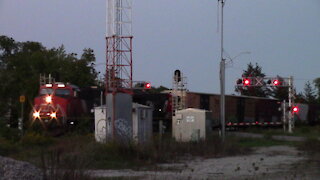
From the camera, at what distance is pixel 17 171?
38.9 ft

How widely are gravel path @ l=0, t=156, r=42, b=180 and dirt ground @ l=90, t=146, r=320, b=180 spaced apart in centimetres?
360

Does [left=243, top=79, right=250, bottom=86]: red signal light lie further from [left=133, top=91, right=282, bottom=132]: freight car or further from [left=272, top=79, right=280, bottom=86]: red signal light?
[left=272, top=79, right=280, bottom=86]: red signal light

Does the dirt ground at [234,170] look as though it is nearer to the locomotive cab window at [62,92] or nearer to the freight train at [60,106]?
the freight train at [60,106]

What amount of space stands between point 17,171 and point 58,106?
22.2 meters

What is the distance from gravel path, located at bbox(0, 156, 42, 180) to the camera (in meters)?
11.7

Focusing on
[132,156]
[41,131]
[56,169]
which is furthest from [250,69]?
[56,169]

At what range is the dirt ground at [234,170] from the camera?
1614 centimetres

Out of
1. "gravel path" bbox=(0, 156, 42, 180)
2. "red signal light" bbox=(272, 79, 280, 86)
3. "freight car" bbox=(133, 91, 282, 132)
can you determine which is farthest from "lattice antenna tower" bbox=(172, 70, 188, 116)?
"gravel path" bbox=(0, 156, 42, 180)

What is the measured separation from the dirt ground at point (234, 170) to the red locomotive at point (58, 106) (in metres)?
12.7

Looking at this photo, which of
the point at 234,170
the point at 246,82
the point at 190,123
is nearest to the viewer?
the point at 234,170

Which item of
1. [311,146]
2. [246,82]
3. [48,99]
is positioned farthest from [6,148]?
[246,82]

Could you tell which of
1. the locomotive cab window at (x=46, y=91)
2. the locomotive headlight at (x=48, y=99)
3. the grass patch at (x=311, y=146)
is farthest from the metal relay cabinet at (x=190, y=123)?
the locomotive cab window at (x=46, y=91)

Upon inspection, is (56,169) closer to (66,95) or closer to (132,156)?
(132,156)

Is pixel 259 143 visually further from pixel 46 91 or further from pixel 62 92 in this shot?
pixel 46 91
